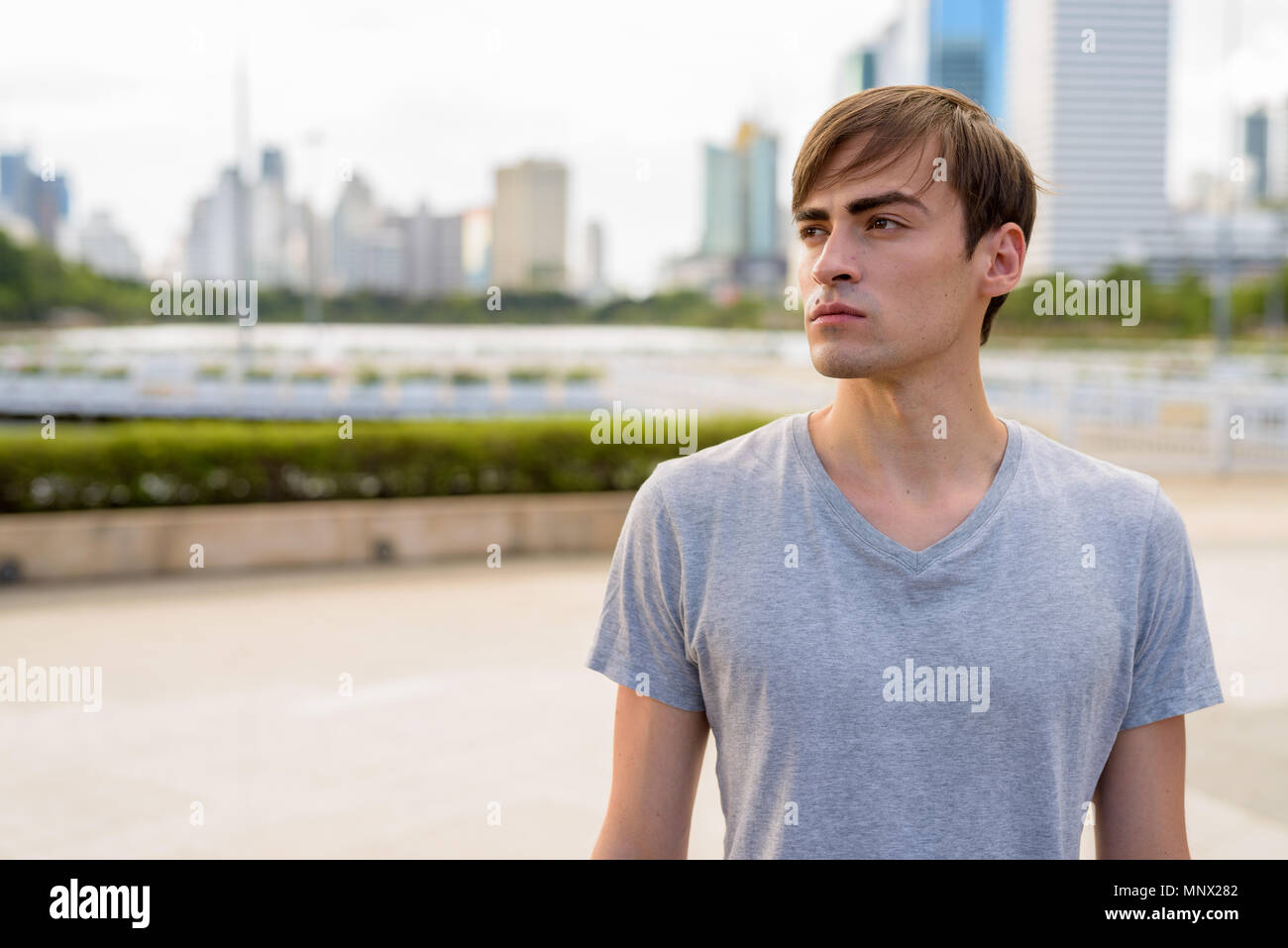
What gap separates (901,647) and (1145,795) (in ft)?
1.25

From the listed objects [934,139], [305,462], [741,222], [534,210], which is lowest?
[305,462]

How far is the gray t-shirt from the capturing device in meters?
1.41

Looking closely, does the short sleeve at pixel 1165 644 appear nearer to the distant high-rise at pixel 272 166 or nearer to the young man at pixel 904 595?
the young man at pixel 904 595

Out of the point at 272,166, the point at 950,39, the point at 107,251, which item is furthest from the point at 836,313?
the point at 107,251

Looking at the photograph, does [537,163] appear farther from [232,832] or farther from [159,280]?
[232,832]

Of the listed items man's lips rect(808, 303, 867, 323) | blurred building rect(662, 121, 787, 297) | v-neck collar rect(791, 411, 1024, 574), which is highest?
blurred building rect(662, 121, 787, 297)

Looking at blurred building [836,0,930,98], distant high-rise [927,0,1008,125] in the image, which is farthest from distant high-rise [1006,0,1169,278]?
blurred building [836,0,930,98]

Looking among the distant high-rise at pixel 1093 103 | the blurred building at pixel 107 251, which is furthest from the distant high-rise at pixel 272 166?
the distant high-rise at pixel 1093 103

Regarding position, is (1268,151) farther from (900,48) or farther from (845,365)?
(845,365)

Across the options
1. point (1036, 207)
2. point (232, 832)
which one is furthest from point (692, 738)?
point (232, 832)

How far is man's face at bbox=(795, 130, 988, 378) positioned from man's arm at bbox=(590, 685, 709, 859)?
0.46 meters

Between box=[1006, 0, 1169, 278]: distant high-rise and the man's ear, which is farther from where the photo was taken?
box=[1006, 0, 1169, 278]: distant high-rise

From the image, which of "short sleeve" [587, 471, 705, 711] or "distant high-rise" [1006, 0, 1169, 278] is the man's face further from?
"distant high-rise" [1006, 0, 1169, 278]

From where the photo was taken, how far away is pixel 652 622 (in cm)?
152
